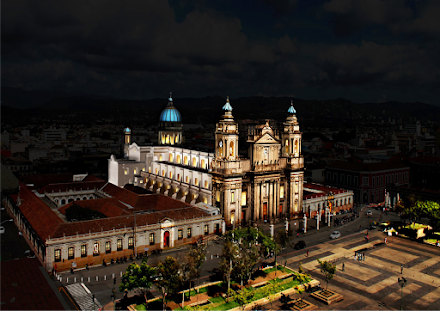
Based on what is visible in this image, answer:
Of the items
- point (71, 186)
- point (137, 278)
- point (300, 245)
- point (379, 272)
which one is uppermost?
point (71, 186)

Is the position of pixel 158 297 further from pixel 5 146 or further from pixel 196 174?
pixel 5 146

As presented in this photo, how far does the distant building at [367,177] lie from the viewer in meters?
87.6

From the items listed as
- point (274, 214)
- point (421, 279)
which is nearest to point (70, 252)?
point (274, 214)

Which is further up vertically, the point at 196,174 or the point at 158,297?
the point at 196,174

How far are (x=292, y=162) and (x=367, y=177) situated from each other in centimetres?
2389

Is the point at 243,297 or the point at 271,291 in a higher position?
the point at 243,297

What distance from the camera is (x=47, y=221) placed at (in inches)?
2153

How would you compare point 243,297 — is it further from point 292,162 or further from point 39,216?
point 292,162

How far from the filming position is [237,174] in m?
65.2

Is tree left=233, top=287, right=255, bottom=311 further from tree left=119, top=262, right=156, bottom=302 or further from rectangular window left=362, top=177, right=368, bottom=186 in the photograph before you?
rectangular window left=362, top=177, right=368, bottom=186

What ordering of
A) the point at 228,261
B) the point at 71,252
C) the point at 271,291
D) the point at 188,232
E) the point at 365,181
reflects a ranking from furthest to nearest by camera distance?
1. the point at 365,181
2. the point at 188,232
3. the point at 71,252
4. the point at 228,261
5. the point at 271,291

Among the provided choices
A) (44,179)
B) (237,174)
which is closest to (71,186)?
(44,179)

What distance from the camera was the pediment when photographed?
229 ft

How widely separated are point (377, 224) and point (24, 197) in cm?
6619
